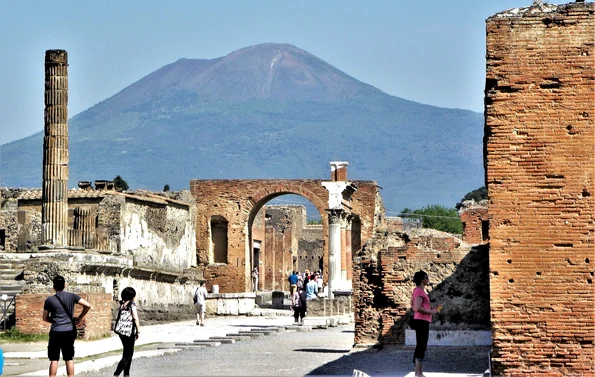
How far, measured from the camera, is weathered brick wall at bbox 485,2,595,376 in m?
14.7

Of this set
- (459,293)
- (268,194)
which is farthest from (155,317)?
(459,293)

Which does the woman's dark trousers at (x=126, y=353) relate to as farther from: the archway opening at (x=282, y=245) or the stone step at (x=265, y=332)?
the archway opening at (x=282, y=245)

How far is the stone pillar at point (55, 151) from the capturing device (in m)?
32.9

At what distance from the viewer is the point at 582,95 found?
→ 49.3 feet

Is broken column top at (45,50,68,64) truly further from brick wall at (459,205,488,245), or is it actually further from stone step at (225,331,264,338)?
brick wall at (459,205,488,245)

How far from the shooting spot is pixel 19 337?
26062mm

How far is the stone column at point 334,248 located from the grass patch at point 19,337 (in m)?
18.0

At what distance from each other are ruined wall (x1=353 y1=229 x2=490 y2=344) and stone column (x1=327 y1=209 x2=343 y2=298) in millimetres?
20987

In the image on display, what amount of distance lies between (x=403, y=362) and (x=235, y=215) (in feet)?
Result: 110

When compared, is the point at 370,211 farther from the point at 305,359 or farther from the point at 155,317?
the point at 305,359

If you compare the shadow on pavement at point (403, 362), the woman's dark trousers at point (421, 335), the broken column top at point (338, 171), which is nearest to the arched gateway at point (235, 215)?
the broken column top at point (338, 171)

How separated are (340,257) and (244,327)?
9936mm

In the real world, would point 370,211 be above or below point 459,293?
above

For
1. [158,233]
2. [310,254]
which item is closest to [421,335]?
[158,233]
